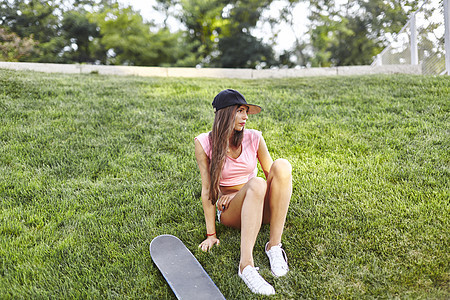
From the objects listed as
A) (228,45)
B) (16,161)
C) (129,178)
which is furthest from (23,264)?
(228,45)

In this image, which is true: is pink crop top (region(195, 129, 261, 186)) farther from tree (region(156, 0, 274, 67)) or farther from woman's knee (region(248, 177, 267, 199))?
tree (region(156, 0, 274, 67))

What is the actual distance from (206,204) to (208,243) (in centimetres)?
27

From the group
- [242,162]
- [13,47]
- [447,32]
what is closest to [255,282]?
[242,162]

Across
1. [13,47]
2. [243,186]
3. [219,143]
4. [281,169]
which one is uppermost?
[13,47]

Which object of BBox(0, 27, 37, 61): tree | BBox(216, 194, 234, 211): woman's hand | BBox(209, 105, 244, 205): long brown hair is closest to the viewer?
BBox(209, 105, 244, 205): long brown hair

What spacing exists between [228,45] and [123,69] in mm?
8125

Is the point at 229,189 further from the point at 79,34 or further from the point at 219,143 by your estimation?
the point at 79,34

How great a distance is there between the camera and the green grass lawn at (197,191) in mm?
1992

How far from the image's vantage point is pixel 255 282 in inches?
75.5

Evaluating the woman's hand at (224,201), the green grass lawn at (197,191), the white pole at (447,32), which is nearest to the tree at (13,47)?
the green grass lawn at (197,191)

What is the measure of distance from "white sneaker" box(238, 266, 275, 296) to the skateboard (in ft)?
0.61

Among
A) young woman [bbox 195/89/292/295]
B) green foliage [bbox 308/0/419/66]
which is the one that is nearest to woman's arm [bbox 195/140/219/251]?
young woman [bbox 195/89/292/295]

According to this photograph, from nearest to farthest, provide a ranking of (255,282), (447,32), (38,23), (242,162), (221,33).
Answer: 1. (255,282)
2. (242,162)
3. (447,32)
4. (38,23)
5. (221,33)

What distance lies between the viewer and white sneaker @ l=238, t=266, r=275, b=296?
1886 mm
